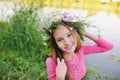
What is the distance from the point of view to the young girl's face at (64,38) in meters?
1.62

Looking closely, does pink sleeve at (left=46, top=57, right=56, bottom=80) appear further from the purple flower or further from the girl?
the purple flower

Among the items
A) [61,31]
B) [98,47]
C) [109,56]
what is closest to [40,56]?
[109,56]

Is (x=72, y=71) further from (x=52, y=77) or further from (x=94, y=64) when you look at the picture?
(x=94, y=64)

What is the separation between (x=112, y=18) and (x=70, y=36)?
3582 millimetres

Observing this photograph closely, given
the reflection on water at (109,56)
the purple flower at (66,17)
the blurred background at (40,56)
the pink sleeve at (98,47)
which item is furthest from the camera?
the reflection on water at (109,56)

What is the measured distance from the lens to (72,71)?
1.69m

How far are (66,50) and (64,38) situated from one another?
6 centimetres

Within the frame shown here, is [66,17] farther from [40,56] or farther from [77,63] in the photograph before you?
[40,56]

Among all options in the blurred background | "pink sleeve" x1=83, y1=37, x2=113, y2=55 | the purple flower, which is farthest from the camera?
the blurred background

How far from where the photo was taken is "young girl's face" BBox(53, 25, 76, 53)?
63.8 inches

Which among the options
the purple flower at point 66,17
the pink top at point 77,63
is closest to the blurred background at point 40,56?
the pink top at point 77,63

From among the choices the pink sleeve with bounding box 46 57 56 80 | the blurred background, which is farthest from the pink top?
the blurred background

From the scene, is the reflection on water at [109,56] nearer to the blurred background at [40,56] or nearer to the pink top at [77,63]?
the blurred background at [40,56]

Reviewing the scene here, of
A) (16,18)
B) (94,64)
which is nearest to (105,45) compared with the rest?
(94,64)
